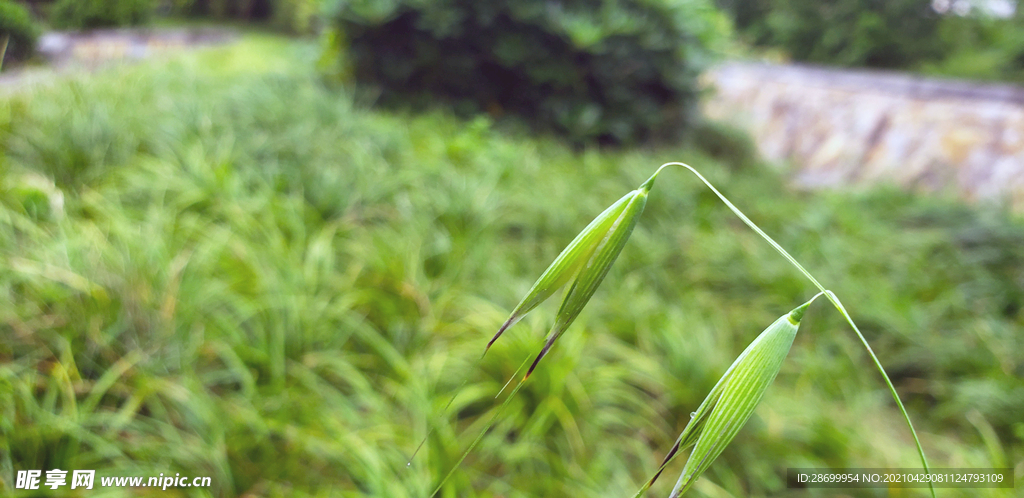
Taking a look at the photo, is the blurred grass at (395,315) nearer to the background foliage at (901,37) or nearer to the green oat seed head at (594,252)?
the green oat seed head at (594,252)

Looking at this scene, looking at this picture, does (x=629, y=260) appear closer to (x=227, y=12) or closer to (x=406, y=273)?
(x=406, y=273)

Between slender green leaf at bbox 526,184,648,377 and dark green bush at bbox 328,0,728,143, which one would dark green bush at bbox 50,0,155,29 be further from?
slender green leaf at bbox 526,184,648,377

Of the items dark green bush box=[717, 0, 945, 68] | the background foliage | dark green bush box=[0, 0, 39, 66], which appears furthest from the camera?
dark green bush box=[717, 0, 945, 68]

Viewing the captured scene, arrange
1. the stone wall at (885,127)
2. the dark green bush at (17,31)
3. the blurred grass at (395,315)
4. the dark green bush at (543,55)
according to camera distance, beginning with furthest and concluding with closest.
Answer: the stone wall at (885,127) → the dark green bush at (543,55) → the dark green bush at (17,31) → the blurred grass at (395,315)

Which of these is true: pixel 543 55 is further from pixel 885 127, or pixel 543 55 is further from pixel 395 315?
pixel 885 127

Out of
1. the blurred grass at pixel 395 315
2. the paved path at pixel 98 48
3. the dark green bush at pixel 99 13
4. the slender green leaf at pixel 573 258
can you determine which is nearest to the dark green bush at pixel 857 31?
the blurred grass at pixel 395 315

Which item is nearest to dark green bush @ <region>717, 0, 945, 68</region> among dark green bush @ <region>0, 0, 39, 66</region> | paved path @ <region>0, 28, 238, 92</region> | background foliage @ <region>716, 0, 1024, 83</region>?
background foliage @ <region>716, 0, 1024, 83</region>
